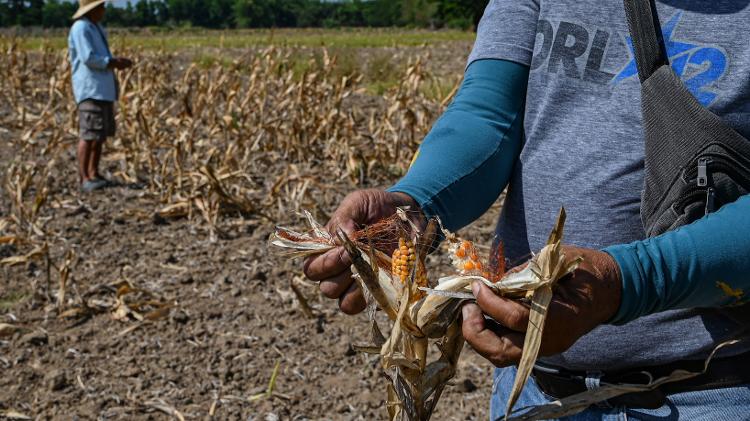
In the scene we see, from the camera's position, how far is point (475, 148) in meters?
1.25

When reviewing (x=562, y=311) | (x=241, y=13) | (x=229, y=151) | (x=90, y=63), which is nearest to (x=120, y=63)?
(x=90, y=63)

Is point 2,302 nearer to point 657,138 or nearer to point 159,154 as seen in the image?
point 159,154

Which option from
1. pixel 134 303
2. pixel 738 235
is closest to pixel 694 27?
pixel 738 235

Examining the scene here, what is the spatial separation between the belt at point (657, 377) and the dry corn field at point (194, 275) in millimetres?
1496

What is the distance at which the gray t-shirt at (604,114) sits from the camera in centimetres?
108

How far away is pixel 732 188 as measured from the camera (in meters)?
0.99

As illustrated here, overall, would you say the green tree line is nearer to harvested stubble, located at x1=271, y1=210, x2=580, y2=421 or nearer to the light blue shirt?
the light blue shirt

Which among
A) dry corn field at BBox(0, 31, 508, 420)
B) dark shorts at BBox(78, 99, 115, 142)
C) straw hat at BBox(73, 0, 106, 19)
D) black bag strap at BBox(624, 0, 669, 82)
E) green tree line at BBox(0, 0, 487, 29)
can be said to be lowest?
green tree line at BBox(0, 0, 487, 29)

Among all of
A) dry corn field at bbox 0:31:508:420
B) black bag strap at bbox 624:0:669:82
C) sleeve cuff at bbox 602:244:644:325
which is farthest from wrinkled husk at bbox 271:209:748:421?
dry corn field at bbox 0:31:508:420

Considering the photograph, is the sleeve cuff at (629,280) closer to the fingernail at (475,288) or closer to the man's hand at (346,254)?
the fingernail at (475,288)

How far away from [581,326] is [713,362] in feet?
1.03

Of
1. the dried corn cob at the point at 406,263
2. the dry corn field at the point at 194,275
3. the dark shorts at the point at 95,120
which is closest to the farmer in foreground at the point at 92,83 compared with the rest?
the dark shorts at the point at 95,120

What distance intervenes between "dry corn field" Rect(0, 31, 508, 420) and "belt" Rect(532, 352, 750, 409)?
58.9 inches

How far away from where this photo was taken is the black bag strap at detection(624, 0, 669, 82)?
108 cm
